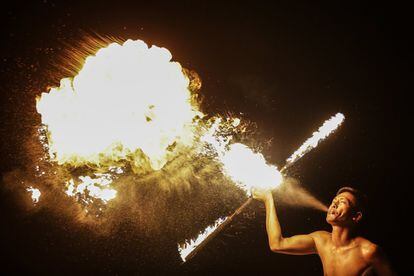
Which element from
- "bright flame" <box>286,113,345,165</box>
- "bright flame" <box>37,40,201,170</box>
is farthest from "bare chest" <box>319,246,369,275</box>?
"bright flame" <box>37,40,201,170</box>

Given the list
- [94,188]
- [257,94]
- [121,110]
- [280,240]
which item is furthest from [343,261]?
[94,188]

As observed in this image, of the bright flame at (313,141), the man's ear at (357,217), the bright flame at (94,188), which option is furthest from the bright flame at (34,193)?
the man's ear at (357,217)

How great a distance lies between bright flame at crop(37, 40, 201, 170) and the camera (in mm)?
4594

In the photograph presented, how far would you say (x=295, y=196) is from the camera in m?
5.27

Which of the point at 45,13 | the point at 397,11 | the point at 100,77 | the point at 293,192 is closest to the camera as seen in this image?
the point at 100,77

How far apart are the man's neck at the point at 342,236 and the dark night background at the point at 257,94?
1330mm

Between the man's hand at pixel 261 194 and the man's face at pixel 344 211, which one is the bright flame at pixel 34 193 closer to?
the man's hand at pixel 261 194

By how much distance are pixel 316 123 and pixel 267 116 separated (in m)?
0.77

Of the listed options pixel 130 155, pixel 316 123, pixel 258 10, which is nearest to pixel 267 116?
pixel 316 123

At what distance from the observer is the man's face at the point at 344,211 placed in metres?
3.75

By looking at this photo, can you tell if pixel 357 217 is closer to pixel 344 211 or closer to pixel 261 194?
pixel 344 211

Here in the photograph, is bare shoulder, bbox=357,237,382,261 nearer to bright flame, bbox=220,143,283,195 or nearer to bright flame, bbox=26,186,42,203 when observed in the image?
bright flame, bbox=220,143,283,195

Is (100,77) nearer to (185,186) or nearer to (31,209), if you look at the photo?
(185,186)

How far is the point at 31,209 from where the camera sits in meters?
5.79
